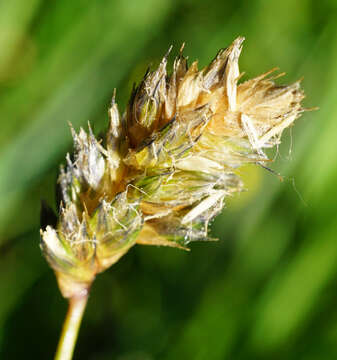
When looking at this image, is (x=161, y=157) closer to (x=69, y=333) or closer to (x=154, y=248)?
(x=69, y=333)

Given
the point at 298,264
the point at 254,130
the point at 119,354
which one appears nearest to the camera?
the point at 254,130

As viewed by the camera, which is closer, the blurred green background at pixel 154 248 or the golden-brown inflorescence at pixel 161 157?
the golden-brown inflorescence at pixel 161 157

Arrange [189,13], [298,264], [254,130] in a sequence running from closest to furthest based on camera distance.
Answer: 1. [254,130]
2. [298,264]
3. [189,13]

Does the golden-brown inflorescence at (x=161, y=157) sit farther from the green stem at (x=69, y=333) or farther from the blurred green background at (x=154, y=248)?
the blurred green background at (x=154, y=248)

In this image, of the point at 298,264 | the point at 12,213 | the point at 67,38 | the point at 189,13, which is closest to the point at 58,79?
the point at 67,38

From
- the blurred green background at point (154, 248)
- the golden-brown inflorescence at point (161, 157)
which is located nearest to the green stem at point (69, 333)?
the golden-brown inflorescence at point (161, 157)

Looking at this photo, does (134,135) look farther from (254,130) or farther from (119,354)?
(119,354)

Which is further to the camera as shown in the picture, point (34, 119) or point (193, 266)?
point (193, 266)
